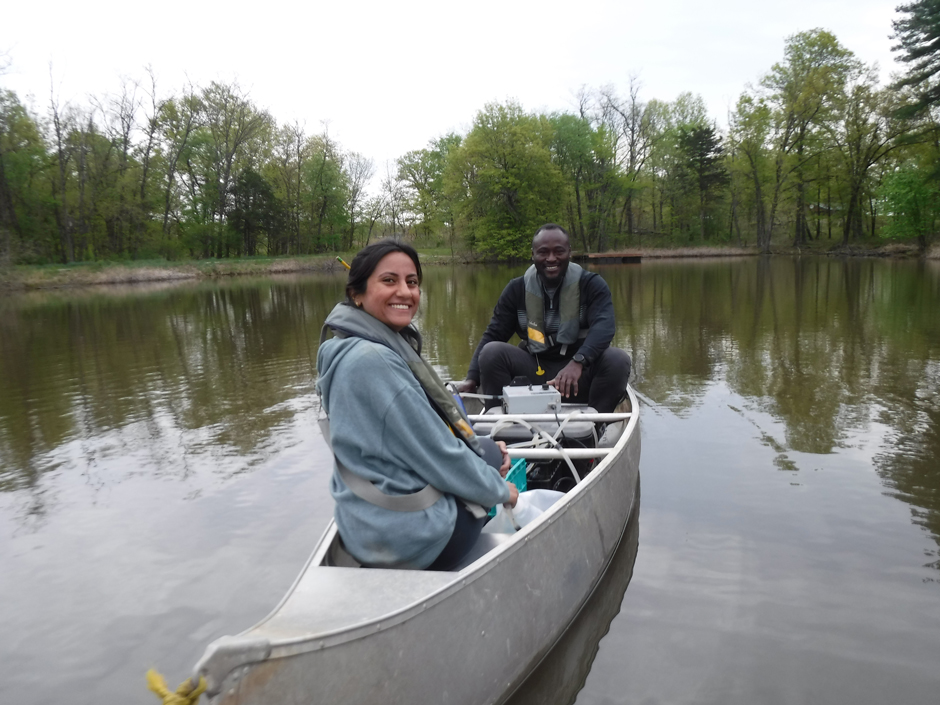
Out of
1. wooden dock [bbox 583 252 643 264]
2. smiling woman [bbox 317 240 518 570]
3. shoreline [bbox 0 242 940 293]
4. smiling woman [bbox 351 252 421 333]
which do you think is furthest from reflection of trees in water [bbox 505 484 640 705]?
wooden dock [bbox 583 252 643 264]

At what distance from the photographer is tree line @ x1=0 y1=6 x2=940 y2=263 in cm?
3672

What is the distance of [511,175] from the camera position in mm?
42656

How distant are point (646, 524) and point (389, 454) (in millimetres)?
2530

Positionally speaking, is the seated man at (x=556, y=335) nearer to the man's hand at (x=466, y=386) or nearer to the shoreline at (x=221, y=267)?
the man's hand at (x=466, y=386)

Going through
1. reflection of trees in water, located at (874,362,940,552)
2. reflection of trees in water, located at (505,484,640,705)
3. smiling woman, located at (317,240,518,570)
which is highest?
smiling woman, located at (317,240,518,570)

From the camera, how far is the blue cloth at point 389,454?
1.86 meters

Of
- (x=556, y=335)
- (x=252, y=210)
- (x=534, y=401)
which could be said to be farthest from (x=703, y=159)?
(x=534, y=401)

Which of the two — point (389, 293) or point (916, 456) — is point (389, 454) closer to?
point (389, 293)

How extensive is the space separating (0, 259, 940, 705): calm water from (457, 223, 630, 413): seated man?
86cm

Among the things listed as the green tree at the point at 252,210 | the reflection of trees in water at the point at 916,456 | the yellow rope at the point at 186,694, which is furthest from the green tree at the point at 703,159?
the yellow rope at the point at 186,694

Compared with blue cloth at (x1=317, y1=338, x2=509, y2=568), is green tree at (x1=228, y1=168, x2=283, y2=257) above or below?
above

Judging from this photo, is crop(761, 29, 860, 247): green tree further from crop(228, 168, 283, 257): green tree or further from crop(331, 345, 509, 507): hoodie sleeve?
crop(331, 345, 509, 507): hoodie sleeve

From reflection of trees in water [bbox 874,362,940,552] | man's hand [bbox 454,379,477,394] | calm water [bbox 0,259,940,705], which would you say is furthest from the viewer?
man's hand [bbox 454,379,477,394]

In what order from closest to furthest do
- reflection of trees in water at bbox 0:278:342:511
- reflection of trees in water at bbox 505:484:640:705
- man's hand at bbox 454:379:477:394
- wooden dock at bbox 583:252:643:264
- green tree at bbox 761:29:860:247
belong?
reflection of trees in water at bbox 505:484:640:705
man's hand at bbox 454:379:477:394
reflection of trees in water at bbox 0:278:342:511
green tree at bbox 761:29:860:247
wooden dock at bbox 583:252:643:264
